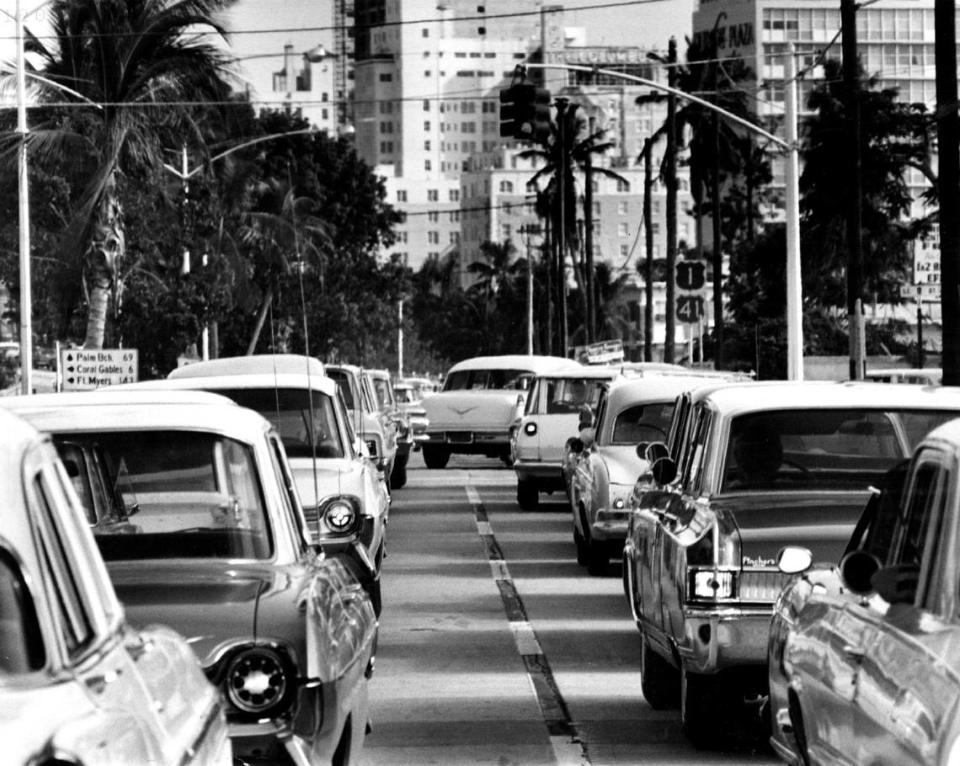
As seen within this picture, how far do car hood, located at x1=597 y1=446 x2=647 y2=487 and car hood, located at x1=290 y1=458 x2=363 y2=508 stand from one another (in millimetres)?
4143

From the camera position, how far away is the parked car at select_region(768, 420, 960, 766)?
18.2 feet

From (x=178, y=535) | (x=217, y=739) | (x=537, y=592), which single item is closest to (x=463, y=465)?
(x=537, y=592)

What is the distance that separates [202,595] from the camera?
7172 millimetres

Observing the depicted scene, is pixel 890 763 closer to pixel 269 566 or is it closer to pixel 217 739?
pixel 217 739

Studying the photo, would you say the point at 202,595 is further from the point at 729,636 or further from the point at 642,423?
the point at 642,423

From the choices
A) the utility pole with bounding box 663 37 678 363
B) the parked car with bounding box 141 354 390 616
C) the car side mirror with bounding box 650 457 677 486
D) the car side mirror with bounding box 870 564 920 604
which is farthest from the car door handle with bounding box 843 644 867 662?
the utility pole with bounding box 663 37 678 363

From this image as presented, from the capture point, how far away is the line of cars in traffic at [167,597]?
407 cm

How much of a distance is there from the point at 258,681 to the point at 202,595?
1.45 ft

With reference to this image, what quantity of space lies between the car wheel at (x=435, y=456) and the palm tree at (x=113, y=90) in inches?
240

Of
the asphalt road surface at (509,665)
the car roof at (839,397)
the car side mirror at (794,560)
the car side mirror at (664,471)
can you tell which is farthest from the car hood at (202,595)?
the car side mirror at (664,471)

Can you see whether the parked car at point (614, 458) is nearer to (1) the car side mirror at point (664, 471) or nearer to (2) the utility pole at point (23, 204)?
(1) the car side mirror at point (664, 471)

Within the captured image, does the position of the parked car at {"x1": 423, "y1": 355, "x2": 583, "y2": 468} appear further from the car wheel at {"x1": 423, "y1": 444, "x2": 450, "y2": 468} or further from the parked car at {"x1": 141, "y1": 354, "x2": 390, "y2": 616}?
the parked car at {"x1": 141, "y1": 354, "x2": 390, "y2": 616}

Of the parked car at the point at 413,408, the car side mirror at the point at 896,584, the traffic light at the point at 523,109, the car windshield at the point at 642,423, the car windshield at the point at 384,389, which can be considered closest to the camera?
the car side mirror at the point at 896,584

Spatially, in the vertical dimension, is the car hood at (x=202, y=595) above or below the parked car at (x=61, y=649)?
below
